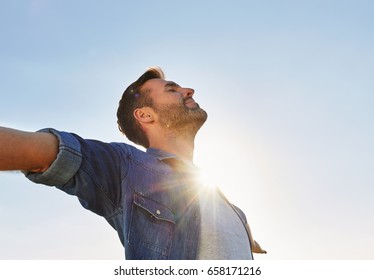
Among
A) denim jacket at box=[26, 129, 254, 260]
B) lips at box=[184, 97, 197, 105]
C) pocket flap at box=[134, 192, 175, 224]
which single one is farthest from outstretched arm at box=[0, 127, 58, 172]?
lips at box=[184, 97, 197, 105]

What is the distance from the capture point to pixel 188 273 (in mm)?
4039

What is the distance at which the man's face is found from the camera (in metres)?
5.71

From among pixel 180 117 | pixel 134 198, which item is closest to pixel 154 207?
pixel 134 198

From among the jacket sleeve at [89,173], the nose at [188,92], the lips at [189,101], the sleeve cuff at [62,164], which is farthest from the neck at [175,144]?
the sleeve cuff at [62,164]

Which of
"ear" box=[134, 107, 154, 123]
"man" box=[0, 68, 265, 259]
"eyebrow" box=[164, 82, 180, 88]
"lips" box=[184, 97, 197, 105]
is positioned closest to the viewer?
"man" box=[0, 68, 265, 259]

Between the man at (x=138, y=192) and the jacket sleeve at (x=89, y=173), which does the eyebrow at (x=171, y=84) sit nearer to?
the man at (x=138, y=192)

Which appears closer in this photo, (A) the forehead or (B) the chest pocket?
(B) the chest pocket

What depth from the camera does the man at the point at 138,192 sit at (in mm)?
3109

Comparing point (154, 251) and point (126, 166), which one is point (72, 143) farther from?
point (154, 251)

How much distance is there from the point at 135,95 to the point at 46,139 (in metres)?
3.12

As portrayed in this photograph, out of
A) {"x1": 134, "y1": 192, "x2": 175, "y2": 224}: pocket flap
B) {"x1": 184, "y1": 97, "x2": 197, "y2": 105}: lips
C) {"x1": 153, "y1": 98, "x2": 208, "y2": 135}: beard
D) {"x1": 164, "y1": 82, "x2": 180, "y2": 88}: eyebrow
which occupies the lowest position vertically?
{"x1": 134, "y1": 192, "x2": 175, "y2": 224}: pocket flap

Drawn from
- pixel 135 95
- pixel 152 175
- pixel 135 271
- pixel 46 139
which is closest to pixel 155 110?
pixel 135 95

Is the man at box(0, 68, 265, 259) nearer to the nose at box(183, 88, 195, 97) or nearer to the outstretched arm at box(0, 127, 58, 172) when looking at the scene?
the outstretched arm at box(0, 127, 58, 172)

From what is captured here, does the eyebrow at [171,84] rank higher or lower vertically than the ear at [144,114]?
higher
